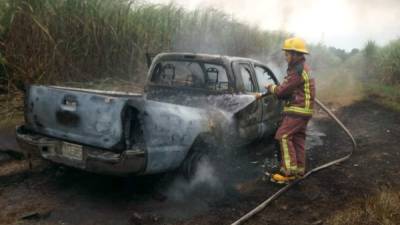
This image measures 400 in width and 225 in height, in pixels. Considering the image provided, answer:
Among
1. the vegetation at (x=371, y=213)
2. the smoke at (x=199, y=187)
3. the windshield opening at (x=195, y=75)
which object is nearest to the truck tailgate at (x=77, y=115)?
the smoke at (x=199, y=187)

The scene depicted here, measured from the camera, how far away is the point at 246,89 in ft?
20.7

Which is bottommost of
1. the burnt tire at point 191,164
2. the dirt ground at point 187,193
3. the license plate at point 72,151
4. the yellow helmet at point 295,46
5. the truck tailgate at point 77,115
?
the dirt ground at point 187,193

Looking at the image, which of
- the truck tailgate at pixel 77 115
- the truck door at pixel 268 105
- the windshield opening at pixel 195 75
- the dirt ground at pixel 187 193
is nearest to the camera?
the truck tailgate at pixel 77 115

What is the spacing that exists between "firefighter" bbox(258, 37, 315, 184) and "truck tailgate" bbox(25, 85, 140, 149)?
2.32 metres

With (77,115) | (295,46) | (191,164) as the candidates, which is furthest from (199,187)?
(295,46)

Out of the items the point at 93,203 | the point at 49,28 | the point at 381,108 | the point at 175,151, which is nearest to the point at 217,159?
the point at 175,151

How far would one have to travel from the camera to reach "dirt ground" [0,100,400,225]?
4512mm

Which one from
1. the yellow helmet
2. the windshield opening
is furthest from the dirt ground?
the yellow helmet

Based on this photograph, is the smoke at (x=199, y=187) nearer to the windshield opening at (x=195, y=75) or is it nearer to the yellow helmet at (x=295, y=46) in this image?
the windshield opening at (x=195, y=75)

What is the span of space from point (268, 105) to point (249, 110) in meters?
0.77

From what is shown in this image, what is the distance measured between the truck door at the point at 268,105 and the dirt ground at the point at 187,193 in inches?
21.7

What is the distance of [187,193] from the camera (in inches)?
206

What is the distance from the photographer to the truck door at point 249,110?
19.5 ft

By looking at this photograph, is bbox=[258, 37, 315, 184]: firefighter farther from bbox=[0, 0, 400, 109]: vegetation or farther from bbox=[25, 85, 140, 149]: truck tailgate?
bbox=[0, 0, 400, 109]: vegetation
